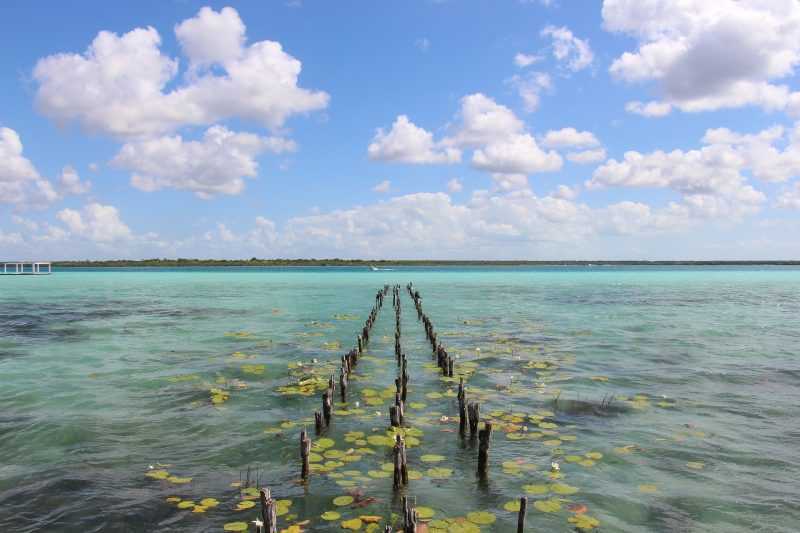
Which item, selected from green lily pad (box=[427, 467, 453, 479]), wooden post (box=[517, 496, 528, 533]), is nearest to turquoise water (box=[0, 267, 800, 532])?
green lily pad (box=[427, 467, 453, 479])

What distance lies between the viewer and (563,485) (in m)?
10.3

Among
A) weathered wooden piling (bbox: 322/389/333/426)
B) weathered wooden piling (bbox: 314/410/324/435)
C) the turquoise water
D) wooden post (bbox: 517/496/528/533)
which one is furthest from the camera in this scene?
weathered wooden piling (bbox: 322/389/333/426)

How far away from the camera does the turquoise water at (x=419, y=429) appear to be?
372 inches

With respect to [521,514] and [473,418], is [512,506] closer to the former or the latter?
[521,514]

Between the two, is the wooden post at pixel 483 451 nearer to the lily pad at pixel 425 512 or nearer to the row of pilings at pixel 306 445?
the lily pad at pixel 425 512

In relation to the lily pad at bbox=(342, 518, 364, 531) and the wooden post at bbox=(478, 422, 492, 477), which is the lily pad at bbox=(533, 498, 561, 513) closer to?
the wooden post at bbox=(478, 422, 492, 477)

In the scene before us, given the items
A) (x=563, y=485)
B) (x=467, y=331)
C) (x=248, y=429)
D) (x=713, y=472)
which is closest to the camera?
(x=563, y=485)

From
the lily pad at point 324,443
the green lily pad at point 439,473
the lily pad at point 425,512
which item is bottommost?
the lily pad at point 425,512

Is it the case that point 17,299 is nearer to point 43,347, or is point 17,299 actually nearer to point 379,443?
point 43,347

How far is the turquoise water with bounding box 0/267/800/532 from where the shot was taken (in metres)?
9.46

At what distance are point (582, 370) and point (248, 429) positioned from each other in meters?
13.4

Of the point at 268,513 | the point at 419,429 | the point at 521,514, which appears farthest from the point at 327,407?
the point at 521,514

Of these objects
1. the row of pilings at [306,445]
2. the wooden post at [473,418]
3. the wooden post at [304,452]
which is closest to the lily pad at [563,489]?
the wooden post at [473,418]

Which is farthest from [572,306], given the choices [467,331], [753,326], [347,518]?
[347,518]
